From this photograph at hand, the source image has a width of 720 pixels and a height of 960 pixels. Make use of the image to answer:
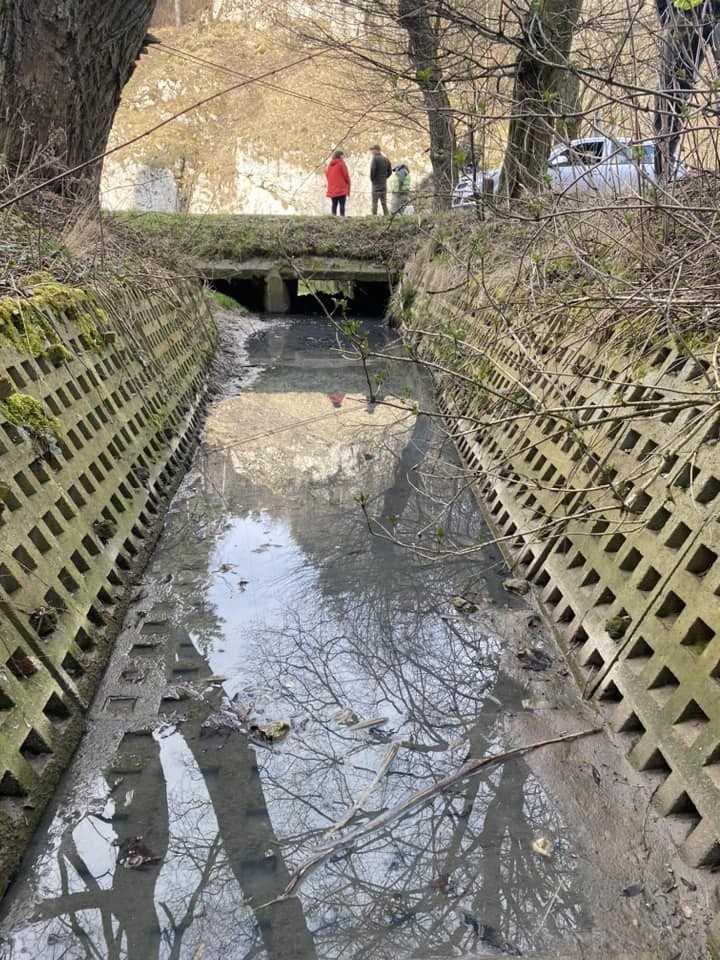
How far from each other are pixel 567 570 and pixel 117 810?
2333 millimetres

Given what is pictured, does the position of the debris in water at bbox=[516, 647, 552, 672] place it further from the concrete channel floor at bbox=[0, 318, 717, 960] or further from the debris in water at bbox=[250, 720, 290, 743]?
the debris in water at bbox=[250, 720, 290, 743]

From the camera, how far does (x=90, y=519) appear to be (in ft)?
12.7

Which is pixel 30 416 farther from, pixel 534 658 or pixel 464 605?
pixel 534 658

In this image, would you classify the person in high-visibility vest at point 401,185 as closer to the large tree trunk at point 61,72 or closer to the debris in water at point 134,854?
the large tree trunk at point 61,72

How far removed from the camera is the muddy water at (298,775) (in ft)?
7.30

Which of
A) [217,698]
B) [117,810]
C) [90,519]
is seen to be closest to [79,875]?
[117,810]

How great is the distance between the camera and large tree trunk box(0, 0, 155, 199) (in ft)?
23.4

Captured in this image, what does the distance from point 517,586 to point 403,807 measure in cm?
179

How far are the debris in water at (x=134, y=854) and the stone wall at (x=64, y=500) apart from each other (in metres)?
0.30

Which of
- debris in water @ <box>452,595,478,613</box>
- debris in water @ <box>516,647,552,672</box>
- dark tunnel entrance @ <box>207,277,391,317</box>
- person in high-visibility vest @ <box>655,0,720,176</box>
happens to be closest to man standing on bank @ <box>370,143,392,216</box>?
dark tunnel entrance @ <box>207,277,391,317</box>

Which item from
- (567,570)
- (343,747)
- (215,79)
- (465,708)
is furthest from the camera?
(215,79)

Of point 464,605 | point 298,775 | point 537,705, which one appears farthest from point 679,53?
point 298,775

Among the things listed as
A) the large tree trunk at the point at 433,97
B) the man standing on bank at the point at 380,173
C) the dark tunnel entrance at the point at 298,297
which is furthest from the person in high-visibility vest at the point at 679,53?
the man standing on bank at the point at 380,173

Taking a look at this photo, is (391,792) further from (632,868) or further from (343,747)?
(632,868)
